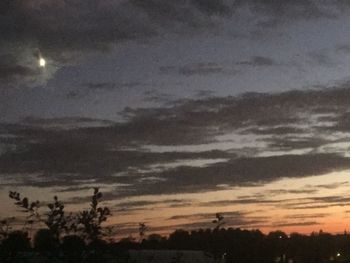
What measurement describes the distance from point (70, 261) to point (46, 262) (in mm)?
353

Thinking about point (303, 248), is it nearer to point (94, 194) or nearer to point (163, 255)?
point (163, 255)

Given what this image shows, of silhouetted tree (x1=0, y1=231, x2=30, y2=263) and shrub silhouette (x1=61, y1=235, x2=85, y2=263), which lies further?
shrub silhouette (x1=61, y1=235, x2=85, y2=263)

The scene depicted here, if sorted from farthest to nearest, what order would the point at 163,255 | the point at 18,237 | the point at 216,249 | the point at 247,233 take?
the point at 247,233, the point at 163,255, the point at 216,249, the point at 18,237

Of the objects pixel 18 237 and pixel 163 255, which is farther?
pixel 163 255

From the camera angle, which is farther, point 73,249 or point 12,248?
point 73,249

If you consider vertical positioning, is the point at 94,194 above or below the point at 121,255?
above

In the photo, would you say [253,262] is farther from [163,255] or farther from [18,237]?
[18,237]

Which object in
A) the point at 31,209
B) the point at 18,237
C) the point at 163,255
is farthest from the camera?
the point at 163,255

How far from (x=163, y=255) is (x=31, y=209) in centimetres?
776

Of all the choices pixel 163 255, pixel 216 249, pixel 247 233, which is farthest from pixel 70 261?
pixel 247 233

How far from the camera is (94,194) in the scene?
911 centimetres

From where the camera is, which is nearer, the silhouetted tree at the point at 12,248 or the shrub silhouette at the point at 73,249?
the silhouetted tree at the point at 12,248

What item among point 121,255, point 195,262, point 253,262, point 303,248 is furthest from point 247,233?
point 303,248

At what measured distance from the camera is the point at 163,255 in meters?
16.5
